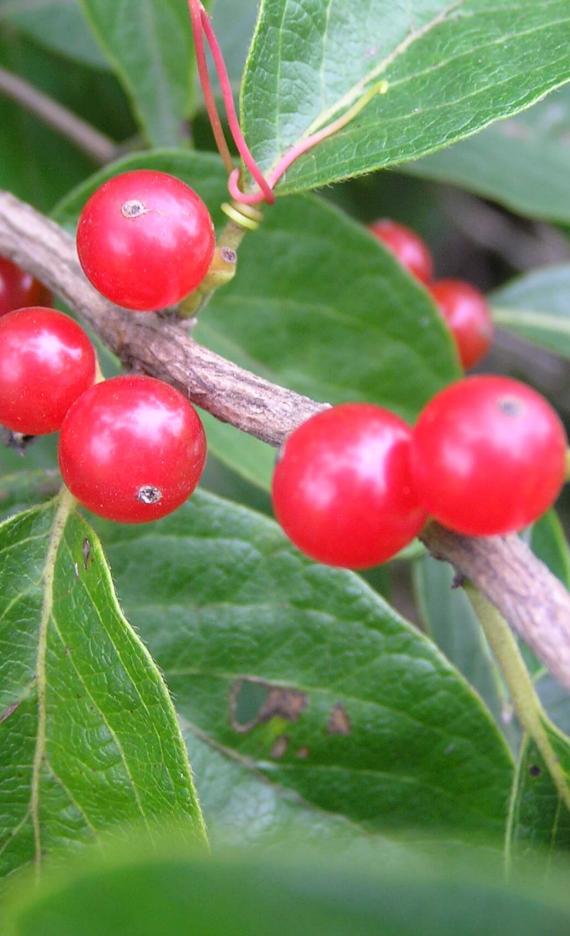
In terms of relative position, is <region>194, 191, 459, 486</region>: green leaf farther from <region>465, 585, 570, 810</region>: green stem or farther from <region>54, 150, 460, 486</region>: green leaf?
<region>465, 585, 570, 810</region>: green stem

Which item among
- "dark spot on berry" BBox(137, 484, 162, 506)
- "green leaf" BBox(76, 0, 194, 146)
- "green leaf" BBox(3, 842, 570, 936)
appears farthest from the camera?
"green leaf" BBox(76, 0, 194, 146)

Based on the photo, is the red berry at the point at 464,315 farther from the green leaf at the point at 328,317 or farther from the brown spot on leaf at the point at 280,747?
the brown spot on leaf at the point at 280,747

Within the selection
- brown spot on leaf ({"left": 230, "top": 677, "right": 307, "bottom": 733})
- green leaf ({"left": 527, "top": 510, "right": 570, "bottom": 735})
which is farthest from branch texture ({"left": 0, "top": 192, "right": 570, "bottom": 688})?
green leaf ({"left": 527, "top": 510, "right": 570, "bottom": 735})

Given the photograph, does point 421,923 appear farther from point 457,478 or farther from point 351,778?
point 351,778

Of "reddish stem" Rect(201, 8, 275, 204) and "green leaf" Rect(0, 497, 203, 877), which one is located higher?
"reddish stem" Rect(201, 8, 275, 204)

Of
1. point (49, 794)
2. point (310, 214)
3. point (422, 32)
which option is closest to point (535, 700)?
point (49, 794)

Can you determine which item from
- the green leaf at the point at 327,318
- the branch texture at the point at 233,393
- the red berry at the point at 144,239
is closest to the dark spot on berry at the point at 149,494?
the branch texture at the point at 233,393

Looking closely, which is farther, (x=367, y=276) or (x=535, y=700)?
(x=367, y=276)

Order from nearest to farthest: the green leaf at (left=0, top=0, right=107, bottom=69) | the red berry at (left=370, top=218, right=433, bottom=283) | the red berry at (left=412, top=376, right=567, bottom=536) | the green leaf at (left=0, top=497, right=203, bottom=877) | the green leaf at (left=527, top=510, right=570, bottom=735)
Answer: the red berry at (left=412, top=376, right=567, bottom=536), the green leaf at (left=0, top=497, right=203, bottom=877), the green leaf at (left=527, top=510, right=570, bottom=735), the red berry at (left=370, top=218, right=433, bottom=283), the green leaf at (left=0, top=0, right=107, bottom=69)
